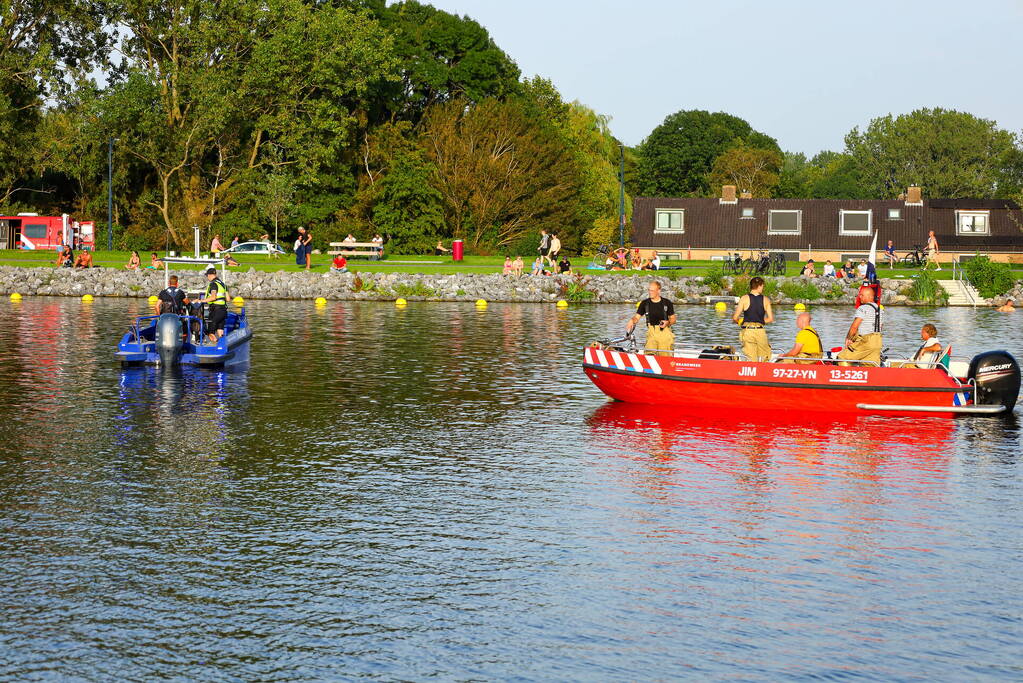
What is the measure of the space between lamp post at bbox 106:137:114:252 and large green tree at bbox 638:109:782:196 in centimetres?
5999

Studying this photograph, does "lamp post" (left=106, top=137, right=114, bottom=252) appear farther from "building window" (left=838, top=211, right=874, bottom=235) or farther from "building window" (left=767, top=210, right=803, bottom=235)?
"building window" (left=838, top=211, right=874, bottom=235)

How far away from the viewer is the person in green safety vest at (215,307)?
99.5ft

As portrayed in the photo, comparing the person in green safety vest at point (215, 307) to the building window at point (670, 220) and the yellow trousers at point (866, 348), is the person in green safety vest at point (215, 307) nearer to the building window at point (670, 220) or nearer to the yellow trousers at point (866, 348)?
the yellow trousers at point (866, 348)

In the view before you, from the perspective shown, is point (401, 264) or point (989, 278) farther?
point (401, 264)

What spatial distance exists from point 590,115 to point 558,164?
19105 mm

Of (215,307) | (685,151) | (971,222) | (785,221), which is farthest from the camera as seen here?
(685,151)

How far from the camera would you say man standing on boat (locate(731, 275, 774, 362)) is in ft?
75.1

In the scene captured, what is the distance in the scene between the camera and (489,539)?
1389 centimetres

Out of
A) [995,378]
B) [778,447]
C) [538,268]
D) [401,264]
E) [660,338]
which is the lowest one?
[778,447]

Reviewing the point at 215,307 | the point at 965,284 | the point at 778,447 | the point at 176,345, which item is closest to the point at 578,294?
the point at 965,284

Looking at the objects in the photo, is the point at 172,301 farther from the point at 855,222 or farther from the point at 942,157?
the point at 942,157

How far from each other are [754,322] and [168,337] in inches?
542

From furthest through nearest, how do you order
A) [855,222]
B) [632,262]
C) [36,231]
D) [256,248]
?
[855,222] → [36,231] → [256,248] → [632,262]

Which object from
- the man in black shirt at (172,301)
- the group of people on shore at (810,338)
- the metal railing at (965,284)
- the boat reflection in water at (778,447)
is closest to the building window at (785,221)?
the metal railing at (965,284)
